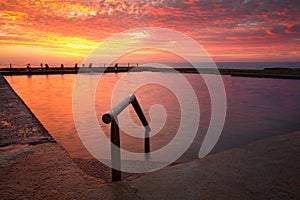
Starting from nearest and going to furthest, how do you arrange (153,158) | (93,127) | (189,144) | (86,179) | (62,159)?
(86,179), (62,159), (153,158), (189,144), (93,127)

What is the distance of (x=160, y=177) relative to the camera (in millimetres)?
2951

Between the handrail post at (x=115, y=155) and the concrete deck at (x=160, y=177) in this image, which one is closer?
the concrete deck at (x=160, y=177)

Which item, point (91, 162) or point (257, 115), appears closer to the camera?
point (91, 162)

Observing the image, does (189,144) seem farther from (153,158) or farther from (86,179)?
(86,179)

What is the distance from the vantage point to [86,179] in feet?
8.43

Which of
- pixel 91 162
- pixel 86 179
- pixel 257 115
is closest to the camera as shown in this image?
pixel 86 179

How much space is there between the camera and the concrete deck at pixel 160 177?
92.2 inches

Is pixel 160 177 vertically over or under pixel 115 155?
under

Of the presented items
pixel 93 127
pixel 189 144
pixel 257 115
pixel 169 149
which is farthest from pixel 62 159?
pixel 257 115

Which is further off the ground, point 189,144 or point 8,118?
point 8,118

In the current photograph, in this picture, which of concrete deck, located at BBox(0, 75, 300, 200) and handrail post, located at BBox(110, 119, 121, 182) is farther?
handrail post, located at BBox(110, 119, 121, 182)

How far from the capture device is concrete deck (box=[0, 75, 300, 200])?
2342 millimetres

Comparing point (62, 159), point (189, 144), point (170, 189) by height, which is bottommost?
point (189, 144)

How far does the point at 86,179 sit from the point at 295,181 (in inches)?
100
